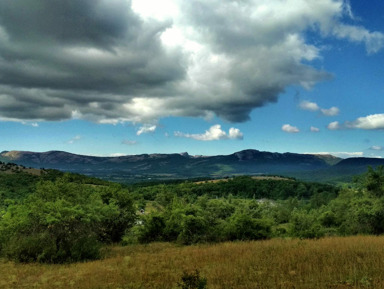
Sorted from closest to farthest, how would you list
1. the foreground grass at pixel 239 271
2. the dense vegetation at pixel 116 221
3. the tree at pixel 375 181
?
the foreground grass at pixel 239 271, the dense vegetation at pixel 116 221, the tree at pixel 375 181

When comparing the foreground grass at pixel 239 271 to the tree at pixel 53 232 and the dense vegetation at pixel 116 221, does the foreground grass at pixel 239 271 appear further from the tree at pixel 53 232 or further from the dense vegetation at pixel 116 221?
the dense vegetation at pixel 116 221

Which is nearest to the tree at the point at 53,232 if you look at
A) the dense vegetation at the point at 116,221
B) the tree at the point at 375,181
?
the dense vegetation at the point at 116,221

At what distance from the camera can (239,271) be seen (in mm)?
11805

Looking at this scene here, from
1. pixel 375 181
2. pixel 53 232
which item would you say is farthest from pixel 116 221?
pixel 375 181

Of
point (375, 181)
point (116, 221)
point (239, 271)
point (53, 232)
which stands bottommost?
point (116, 221)

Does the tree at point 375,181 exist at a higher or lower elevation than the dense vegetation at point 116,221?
higher

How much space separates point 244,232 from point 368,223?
13402 mm

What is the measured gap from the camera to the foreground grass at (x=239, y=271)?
998cm

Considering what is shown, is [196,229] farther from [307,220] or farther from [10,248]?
[10,248]

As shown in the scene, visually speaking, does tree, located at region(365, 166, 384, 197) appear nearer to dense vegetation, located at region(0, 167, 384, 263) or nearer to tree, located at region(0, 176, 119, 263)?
dense vegetation, located at region(0, 167, 384, 263)

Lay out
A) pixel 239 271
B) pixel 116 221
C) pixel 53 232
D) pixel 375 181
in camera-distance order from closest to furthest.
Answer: pixel 239 271, pixel 53 232, pixel 116 221, pixel 375 181

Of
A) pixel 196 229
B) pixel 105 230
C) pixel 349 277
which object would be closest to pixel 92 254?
pixel 105 230

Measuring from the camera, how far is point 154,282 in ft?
36.9

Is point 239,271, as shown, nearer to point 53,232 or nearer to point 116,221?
point 53,232
